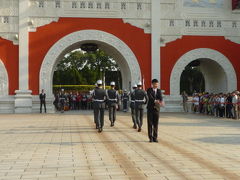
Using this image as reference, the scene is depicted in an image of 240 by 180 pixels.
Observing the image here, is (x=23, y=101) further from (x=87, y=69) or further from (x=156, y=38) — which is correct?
(x=87, y=69)

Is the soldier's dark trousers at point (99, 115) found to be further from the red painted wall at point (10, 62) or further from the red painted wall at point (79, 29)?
the red painted wall at point (10, 62)

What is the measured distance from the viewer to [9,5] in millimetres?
21500

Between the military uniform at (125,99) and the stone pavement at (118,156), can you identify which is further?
the military uniform at (125,99)

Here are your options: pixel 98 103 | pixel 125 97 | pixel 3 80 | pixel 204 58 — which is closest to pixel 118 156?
pixel 98 103

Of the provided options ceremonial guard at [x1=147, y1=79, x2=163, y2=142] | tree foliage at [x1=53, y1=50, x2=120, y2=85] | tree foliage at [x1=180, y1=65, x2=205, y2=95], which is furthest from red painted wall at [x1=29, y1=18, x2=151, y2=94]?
tree foliage at [x1=180, y1=65, x2=205, y2=95]

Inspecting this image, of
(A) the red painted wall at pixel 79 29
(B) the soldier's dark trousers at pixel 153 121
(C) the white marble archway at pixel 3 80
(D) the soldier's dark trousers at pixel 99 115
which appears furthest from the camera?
(A) the red painted wall at pixel 79 29

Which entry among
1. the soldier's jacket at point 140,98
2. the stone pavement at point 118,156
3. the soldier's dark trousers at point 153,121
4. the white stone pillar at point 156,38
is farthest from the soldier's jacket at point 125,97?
the soldier's dark trousers at point 153,121

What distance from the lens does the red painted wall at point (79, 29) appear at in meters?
21.4

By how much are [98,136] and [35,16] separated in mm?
12936

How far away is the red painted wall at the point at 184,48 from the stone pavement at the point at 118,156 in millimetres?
11615

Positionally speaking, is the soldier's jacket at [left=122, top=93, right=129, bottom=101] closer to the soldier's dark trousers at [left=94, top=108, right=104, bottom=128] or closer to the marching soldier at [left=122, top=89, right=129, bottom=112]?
the marching soldier at [left=122, top=89, right=129, bottom=112]

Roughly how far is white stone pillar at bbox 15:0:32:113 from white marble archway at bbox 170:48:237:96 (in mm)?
8580

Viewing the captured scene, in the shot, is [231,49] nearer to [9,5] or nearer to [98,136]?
[9,5]

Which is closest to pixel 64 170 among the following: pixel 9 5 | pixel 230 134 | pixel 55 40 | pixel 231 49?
pixel 230 134
